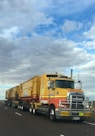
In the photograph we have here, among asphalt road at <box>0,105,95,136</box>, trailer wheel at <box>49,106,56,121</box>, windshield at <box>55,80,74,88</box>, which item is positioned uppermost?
windshield at <box>55,80,74,88</box>

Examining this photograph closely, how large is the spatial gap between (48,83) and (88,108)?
382cm

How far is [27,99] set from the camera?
35500 millimetres

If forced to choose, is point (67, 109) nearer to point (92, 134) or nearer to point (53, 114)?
point (53, 114)

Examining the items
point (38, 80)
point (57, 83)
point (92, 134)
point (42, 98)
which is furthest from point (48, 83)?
point (92, 134)

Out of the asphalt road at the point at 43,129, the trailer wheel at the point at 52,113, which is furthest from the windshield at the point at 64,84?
the asphalt road at the point at 43,129

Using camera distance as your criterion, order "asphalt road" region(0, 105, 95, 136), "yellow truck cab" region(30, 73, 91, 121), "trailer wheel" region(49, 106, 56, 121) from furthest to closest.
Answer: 1. "trailer wheel" region(49, 106, 56, 121)
2. "yellow truck cab" region(30, 73, 91, 121)
3. "asphalt road" region(0, 105, 95, 136)

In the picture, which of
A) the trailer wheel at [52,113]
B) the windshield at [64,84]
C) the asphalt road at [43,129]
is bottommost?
the asphalt road at [43,129]

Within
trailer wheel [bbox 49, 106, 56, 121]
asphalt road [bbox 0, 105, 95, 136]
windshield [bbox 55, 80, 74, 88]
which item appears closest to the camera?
asphalt road [bbox 0, 105, 95, 136]

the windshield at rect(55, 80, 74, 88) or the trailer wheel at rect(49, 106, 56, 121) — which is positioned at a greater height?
the windshield at rect(55, 80, 74, 88)

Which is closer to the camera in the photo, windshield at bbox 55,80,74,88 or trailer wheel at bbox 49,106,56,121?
trailer wheel at bbox 49,106,56,121

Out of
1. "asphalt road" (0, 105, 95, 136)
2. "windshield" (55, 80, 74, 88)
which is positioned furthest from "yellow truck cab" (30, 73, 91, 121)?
"asphalt road" (0, 105, 95, 136)

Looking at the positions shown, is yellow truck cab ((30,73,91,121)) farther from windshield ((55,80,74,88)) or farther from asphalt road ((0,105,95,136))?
asphalt road ((0,105,95,136))

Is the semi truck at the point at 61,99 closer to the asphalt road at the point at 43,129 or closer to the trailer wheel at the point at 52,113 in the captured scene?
the trailer wheel at the point at 52,113

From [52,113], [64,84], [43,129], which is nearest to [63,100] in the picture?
[52,113]
